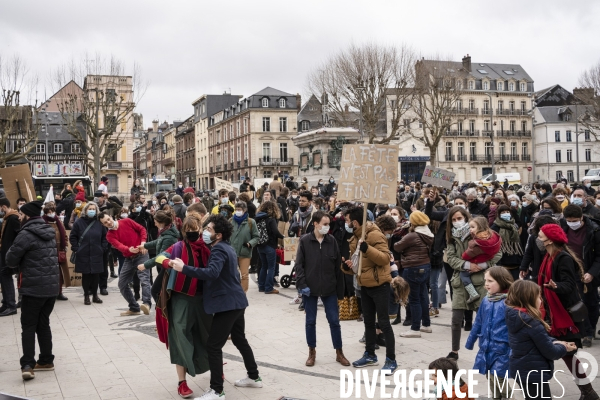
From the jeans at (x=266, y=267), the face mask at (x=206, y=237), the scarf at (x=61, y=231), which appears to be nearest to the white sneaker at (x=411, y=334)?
the face mask at (x=206, y=237)

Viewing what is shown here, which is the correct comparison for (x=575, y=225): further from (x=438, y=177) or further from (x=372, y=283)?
(x=438, y=177)

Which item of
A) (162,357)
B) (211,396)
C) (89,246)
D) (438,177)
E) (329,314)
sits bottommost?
(162,357)

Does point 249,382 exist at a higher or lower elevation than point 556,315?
lower

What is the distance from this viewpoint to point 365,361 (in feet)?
23.5

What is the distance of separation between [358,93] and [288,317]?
31.4 m

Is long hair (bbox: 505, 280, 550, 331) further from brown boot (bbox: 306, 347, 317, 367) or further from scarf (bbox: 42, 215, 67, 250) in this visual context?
scarf (bbox: 42, 215, 67, 250)

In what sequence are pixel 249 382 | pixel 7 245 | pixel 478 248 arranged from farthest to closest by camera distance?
pixel 7 245
pixel 478 248
pixel 249 382

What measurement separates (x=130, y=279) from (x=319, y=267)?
432 centimetres

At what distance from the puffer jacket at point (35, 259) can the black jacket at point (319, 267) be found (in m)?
2.82

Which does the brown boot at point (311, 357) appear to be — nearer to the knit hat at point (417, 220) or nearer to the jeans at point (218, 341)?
the jeans at point (218, 341)

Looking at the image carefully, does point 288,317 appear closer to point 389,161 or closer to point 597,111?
point 389,161

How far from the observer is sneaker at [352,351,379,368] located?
281 inches

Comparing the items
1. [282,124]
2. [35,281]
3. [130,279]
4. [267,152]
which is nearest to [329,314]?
[35,281]

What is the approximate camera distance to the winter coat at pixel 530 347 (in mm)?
4828
